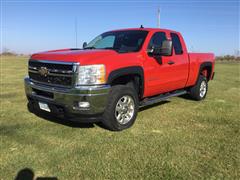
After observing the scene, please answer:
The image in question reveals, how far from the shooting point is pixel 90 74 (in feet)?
13.4

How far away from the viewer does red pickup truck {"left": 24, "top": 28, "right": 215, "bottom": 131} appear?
4.11 metres

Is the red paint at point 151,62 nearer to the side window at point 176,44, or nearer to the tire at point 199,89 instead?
the side window at point 176,44

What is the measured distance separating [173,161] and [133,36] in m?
3.12

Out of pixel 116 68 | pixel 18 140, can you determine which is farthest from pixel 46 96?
pixel 116 68

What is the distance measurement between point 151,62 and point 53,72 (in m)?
2.07

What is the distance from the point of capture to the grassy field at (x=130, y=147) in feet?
10.6

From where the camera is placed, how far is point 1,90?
9000mm

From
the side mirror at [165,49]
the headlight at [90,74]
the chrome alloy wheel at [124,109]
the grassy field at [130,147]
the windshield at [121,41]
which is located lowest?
the grassy field at [130,147]

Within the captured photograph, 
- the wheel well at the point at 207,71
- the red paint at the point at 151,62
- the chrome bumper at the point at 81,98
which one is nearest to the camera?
the chrome bumper at the point at 81,98

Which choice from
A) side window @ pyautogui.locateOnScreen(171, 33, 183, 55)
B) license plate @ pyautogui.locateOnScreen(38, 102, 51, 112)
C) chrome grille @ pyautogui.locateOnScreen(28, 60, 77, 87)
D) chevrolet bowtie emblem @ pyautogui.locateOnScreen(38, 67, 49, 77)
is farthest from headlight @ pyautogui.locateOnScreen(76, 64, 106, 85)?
side window @ pyautogui.locateOnScreen(171, 33, 183, 55)

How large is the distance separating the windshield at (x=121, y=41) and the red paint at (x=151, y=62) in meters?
0.18

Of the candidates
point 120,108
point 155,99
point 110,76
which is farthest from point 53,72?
point 155,99

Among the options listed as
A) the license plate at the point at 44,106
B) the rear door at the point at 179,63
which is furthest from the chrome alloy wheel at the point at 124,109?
the rear door at the point at 179,63

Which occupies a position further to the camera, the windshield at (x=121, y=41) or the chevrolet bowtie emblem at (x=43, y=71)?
the windshield at (x=121, y=41)
